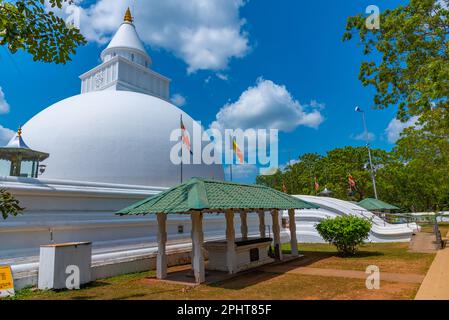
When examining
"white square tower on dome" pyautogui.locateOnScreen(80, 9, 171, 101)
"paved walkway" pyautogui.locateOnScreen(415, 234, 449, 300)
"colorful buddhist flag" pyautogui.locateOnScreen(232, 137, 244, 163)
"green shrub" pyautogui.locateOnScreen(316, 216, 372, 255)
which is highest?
"white square tower on dome" pyautogui.locateOnScreen(80, 9, 171, 101)

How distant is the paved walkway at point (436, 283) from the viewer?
6714 mm

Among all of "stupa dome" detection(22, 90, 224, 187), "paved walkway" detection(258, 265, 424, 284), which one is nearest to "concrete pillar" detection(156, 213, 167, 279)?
"paved walkway" detection(258, 265, 424, 284)

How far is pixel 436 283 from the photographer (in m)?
7.83

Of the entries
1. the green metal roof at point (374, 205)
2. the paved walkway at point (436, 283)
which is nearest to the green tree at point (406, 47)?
the paved walkway at point (436, 283)

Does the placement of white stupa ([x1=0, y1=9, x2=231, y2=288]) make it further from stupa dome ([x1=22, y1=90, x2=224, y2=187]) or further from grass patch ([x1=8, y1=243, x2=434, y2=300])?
grass patch ([x1=8, y1=243, x2=434, y2=300])

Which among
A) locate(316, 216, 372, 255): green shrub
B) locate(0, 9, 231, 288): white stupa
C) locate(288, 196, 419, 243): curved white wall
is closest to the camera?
locate(0, 9, 231, 288): white stupa

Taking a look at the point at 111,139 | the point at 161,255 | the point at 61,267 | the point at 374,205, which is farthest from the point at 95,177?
the point at 374,205

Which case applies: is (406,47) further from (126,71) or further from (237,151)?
(126,71)

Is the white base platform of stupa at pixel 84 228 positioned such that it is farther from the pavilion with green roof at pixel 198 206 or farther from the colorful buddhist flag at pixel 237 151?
the colorful buddhist flag at pixel 237 151

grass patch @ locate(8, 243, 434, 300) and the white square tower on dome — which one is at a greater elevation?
→ the white square tower on dome

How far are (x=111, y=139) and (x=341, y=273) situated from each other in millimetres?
11148

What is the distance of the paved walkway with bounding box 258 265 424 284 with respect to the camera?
8.80 meters

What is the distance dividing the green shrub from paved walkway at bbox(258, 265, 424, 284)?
3.47 metres
